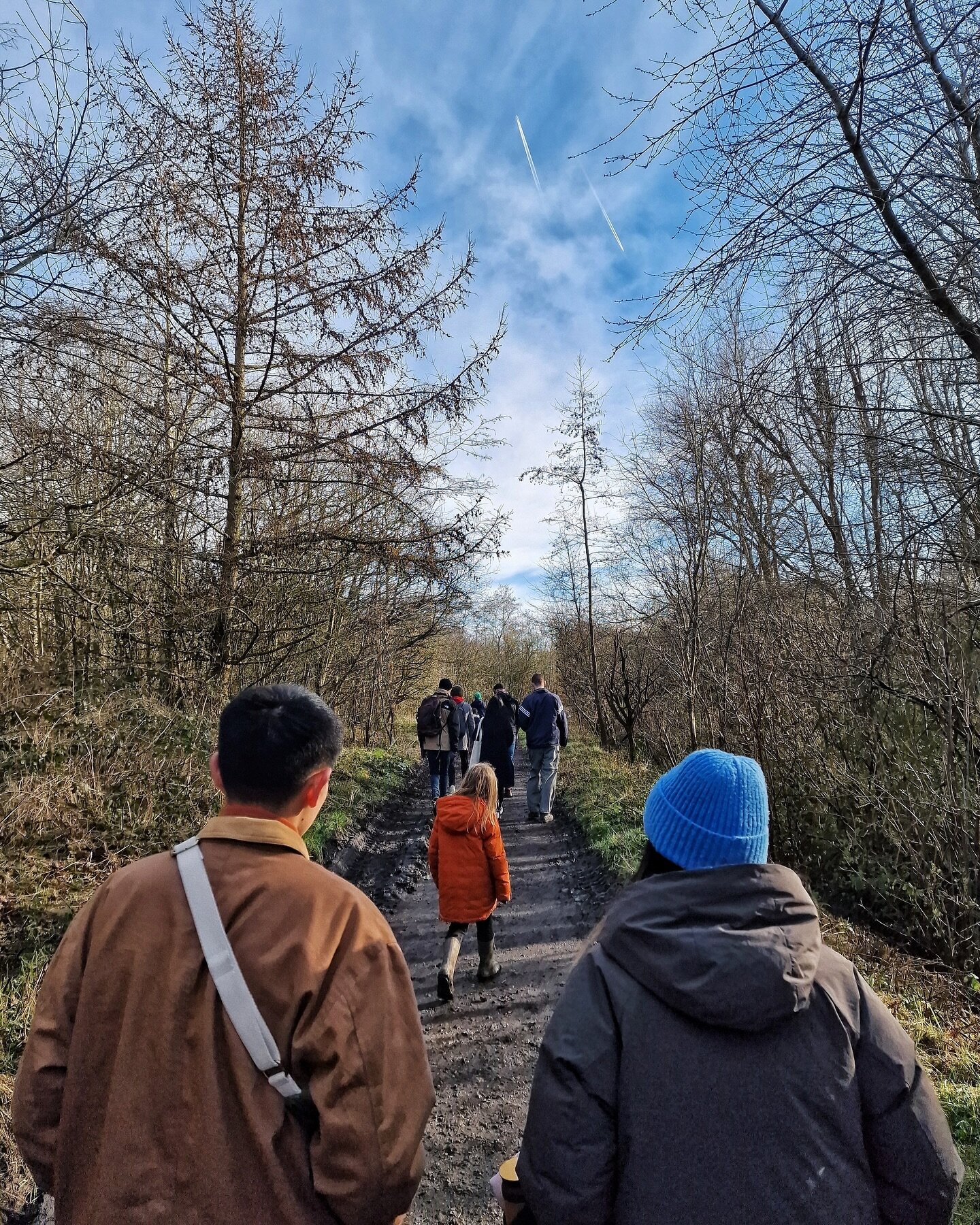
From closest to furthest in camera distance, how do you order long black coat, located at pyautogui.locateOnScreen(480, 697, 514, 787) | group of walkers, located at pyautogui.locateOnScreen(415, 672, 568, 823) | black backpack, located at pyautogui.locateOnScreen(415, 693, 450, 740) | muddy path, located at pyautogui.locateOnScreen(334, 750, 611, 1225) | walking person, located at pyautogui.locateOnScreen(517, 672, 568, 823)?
muddy path, located at pyautogui.locateOnScreen(334, 750, 611, 1225)
walking person, located at pyautogui.locateOnScreen(517, 672, 568, 823)
group of walkers, located at pyautogui.locateOnScreen(415, 672, 568, 823)
black backpack, located at pyautogui.locateOnScreen(415, 693, 450, 740)
long black coat, located at pyautogui.locateOnScreen(480, 697, 514, 787)

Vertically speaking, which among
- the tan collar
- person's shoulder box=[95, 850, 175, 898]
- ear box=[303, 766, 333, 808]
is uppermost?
ear box=[303, 766, 333, 808]

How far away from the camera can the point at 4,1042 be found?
3.79 metres

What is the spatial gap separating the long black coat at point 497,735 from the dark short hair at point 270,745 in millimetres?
9454

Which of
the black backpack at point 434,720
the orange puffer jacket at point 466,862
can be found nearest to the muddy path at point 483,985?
the orange puffer jacket at point 466,862

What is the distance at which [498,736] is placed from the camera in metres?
11.2

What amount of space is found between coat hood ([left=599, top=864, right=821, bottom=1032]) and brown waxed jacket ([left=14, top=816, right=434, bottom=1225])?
56cm

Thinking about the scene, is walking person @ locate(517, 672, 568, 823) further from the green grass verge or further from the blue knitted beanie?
the blue knitted beanie

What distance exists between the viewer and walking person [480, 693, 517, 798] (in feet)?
36.7

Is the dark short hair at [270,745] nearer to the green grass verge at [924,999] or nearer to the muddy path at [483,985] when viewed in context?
the muddy path at [483,985]

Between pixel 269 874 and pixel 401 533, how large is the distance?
6646mm

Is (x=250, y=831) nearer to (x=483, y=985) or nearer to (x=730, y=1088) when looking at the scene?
(x=730, y=1088)

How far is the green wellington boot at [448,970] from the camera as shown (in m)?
4.87

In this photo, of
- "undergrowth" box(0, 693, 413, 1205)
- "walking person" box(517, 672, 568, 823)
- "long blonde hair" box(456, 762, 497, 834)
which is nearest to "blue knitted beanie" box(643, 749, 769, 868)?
"long blonde hair" box(456, 762, 497, 834)

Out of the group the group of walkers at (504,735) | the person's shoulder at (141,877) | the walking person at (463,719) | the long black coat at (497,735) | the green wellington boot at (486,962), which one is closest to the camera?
the person's shoulder at (141,877)
